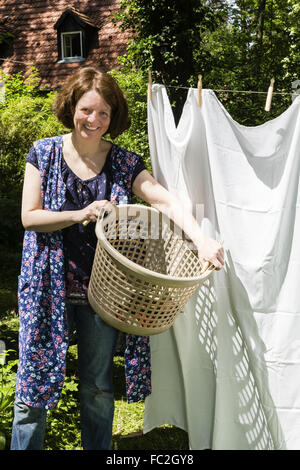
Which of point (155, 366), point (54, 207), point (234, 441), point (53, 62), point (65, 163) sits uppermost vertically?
point (53, 62)

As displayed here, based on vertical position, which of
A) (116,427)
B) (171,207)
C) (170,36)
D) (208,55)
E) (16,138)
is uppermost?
(170,36)

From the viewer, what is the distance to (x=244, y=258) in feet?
8.33

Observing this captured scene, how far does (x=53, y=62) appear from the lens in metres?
11.9

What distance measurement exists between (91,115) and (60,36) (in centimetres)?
1068

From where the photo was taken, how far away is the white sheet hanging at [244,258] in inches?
98.3

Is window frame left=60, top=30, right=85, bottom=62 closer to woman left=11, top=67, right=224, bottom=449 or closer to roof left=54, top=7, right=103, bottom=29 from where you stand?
roof left=54, top=7, right=103, bottom=29

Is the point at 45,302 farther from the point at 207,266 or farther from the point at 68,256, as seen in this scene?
the point at 207,266

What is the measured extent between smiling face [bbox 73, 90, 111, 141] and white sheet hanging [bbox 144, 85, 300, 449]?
1.77 feet

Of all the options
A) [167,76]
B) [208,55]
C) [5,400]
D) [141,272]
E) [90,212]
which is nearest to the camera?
[141,272]

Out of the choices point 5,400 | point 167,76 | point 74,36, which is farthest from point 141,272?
point 74,36

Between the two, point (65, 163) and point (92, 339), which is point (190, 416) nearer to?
point (92, 339)

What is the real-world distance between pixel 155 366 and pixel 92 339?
27.1 inches

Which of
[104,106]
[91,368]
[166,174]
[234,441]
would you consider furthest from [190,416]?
[104,106]
